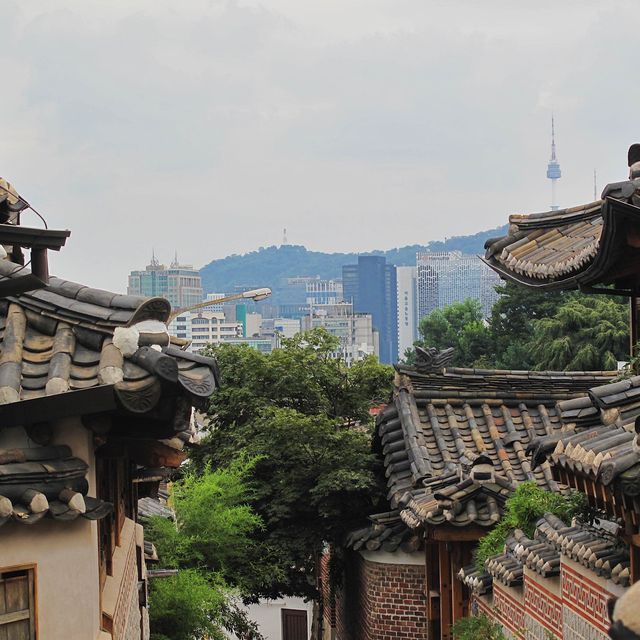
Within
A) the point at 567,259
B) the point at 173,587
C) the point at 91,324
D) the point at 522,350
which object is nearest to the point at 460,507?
the point at 173,587

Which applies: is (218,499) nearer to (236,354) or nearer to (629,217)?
(236,354)

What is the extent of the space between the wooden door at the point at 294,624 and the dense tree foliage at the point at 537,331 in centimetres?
1158

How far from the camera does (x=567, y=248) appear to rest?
12.5 meters

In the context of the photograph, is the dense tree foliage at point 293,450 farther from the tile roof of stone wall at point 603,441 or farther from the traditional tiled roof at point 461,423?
the tile roof of stone wall at point 603,441

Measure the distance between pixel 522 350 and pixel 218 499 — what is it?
131 feet

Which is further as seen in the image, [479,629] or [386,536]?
[386,536]

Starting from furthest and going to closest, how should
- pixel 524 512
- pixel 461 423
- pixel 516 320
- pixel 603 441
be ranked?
pixel 516 320, pixel 461 423, pixel 524 512, pixel 603 441

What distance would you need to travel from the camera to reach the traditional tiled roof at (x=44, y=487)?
6801 mm

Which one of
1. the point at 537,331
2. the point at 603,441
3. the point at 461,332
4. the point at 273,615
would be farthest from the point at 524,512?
the point at 461,332

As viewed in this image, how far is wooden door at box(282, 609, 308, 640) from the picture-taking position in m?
35.6

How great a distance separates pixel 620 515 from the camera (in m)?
7.79

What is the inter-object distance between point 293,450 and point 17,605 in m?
15.3

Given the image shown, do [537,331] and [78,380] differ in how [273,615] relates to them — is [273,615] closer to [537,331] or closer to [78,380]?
[537,331]

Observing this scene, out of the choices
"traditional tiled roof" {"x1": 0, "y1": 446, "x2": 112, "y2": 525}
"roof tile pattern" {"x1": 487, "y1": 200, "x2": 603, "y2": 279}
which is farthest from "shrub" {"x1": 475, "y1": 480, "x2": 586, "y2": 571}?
"traditional tiled roof" {"x1": 0, "y1": 446, "x2": 112, "y2": 525}
